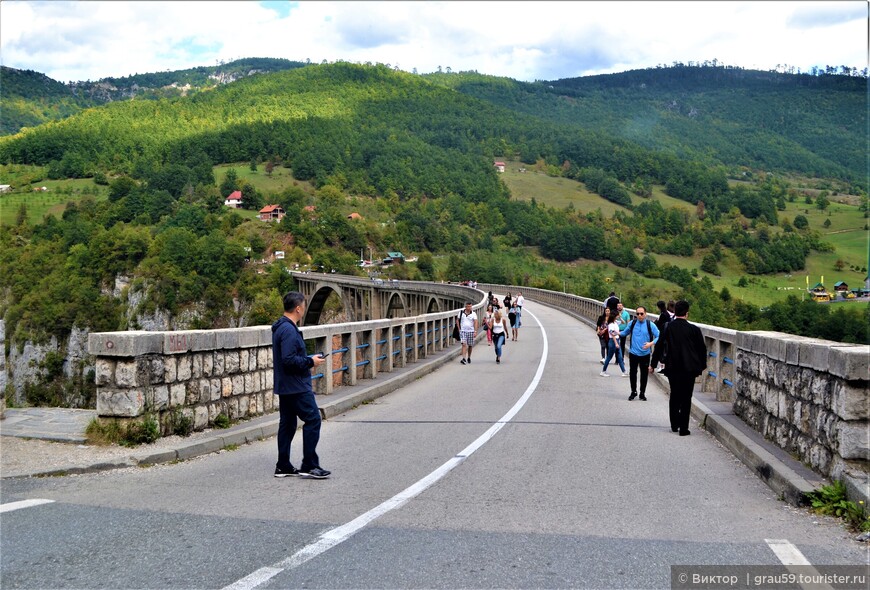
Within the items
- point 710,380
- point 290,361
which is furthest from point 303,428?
point 710,380

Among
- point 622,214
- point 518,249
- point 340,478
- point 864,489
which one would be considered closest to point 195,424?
point 340,478

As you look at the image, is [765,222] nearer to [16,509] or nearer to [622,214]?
[622,214]

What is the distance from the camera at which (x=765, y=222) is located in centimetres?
15812

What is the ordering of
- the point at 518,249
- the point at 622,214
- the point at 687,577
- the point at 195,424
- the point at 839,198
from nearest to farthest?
the point at 687,577 → the point at 195,424 → the point at 518,249 → the point at 622,214 → the point at 839,198

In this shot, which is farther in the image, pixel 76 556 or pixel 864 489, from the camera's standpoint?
pixel 864 489

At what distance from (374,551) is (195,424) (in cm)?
475

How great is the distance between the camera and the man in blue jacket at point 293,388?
7.24 meters

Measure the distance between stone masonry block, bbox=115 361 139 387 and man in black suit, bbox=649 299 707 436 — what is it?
632cm

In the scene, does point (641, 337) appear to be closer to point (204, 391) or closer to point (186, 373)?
point (204, 391)

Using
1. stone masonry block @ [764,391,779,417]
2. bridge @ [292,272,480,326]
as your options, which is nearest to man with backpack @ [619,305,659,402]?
stone masonry block @ [764,391,779,417]

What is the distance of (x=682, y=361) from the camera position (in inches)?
395

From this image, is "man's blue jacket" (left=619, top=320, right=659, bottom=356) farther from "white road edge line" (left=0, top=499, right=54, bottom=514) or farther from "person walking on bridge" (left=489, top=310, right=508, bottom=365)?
"white road edge line" (left=0, top=499, right=54, bottom=514)

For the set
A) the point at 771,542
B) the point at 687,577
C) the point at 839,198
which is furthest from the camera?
the point at 839,198

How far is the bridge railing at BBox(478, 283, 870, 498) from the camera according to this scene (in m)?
6.22
